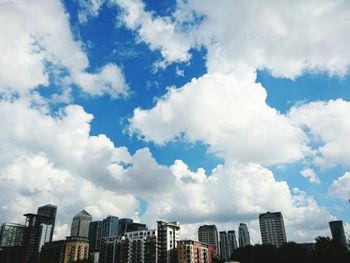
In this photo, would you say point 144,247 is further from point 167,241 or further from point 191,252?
point 191,252

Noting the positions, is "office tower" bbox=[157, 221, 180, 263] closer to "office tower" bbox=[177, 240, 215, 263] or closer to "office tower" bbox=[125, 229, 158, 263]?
"office tower" bbox=[125, 229, 158, 263]

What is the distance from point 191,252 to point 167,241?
1282 centimetres

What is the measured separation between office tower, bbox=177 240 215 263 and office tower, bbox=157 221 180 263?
4.24 metres

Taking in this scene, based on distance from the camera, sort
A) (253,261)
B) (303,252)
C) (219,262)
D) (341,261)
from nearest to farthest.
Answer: (341,261), (303,252), (253,261), (219,262)

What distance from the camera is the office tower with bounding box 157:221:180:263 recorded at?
15788 cm

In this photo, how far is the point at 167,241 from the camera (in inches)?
6334

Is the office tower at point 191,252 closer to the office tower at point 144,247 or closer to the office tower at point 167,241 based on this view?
the office tower at point 167,241

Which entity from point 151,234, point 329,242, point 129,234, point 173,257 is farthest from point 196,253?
point 329,242

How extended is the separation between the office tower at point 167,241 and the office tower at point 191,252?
4238 millimetres

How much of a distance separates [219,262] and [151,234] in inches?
1376

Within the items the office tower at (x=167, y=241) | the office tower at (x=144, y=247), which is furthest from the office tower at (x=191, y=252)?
the office tower at (x=144, y=247)

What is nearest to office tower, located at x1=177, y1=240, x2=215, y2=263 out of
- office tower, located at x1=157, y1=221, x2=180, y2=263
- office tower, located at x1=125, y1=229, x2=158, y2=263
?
office tower, located at x1=157, y1=221, x2=180, y2=263

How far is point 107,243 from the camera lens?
189875 mm

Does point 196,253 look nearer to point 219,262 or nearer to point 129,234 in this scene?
point 219,262
